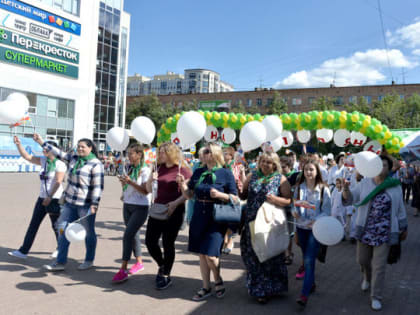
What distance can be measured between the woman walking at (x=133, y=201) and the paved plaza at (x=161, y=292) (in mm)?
216

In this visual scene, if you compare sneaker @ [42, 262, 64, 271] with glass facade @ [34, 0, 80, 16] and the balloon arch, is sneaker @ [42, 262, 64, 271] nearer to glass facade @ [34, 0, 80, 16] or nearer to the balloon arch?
the balloon arch

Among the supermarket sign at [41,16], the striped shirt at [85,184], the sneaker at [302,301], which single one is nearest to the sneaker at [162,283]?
the striped shirt at [85,184]

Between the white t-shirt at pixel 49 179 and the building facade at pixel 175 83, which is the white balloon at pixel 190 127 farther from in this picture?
the building facade at pixel 175 83

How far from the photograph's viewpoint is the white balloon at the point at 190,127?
190 inches

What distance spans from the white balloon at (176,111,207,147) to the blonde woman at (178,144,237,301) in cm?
66

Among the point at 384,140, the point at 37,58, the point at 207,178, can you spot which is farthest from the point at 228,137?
the point at 37,58

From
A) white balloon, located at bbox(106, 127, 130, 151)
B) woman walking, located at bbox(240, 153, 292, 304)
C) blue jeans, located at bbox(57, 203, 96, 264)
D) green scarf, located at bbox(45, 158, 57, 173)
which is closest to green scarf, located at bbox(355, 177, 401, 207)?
woman walking, located at bbox(240, 153, 292, 304)

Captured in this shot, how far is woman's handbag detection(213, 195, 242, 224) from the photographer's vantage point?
4039 mm

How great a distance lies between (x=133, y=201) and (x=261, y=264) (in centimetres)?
183

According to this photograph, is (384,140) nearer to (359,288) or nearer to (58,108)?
(359,288)

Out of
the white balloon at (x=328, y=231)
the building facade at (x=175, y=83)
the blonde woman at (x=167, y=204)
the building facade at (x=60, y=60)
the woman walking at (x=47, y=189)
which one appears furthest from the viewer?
the building facade at (x=175, y=83)

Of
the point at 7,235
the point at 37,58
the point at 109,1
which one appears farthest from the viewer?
the point at 109,1

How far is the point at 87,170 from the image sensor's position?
4.86 meters

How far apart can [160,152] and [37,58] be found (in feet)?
91.8
